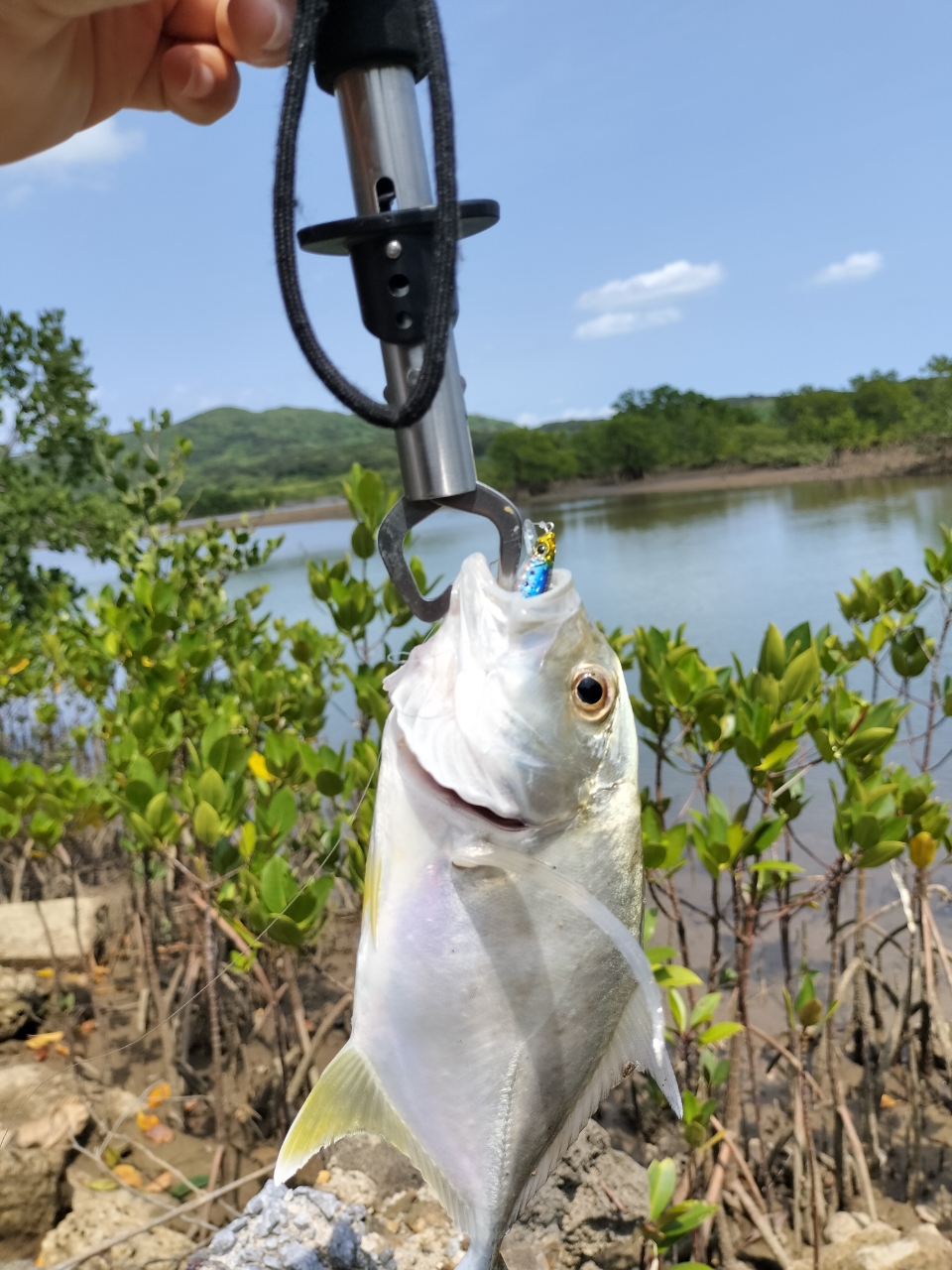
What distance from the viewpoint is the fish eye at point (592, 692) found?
1.23 metres

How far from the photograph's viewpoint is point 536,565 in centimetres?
124

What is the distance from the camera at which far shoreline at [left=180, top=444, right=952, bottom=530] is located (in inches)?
1523

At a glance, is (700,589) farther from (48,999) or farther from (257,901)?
(257,901)

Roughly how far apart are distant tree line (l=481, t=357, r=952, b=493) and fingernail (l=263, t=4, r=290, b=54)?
3751cm

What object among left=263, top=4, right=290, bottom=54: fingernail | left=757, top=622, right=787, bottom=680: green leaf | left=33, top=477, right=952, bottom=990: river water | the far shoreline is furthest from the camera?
the far shoreline

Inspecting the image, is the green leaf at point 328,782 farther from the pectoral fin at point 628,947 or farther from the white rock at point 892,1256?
the white rock at point 892,1256

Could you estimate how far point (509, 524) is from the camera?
1.21 m

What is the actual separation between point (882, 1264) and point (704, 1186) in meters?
0.57

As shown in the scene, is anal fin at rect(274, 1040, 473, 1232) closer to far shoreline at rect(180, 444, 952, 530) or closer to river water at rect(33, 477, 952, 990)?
river water at rect(33, 477, 952, 990)

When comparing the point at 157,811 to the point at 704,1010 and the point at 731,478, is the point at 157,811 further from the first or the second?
the point at 731,478

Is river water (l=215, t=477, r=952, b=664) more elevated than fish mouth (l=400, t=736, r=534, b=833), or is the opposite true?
fish mouth (l=400, t=736, r=534, b=833)

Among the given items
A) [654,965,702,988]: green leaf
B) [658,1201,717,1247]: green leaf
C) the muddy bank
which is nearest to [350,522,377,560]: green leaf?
[654,965,702,988]: green leaf

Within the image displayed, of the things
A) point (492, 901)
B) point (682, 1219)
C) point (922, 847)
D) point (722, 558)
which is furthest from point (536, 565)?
point (722, 558)

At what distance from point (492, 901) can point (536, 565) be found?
1.52 feet
